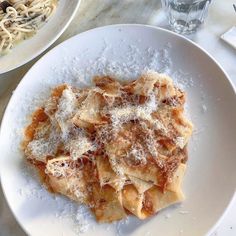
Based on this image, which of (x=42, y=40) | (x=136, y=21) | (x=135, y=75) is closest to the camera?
(x=135, y=75)

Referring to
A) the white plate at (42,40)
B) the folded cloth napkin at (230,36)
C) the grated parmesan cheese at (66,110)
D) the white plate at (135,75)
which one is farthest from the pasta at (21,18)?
the folded cloth napkin at (230,36)

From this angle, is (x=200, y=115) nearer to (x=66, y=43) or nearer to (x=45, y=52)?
(x=66, y=43)

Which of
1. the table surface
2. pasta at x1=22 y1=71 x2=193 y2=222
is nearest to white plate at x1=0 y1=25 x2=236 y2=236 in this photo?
pasta at x1=22 y1=71 x2=193 y2=222

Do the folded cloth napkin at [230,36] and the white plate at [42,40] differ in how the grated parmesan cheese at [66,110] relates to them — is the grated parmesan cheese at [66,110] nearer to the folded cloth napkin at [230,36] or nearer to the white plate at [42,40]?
the white plate at [42,40]

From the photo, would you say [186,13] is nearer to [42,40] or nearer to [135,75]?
[135,75]

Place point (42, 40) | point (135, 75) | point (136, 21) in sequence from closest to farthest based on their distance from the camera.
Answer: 1. point (135, 75)
2. point (42, 40)
3. point (136, 21)

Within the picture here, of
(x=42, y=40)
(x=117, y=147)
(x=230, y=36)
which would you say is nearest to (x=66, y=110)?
(x=117, y=147)
